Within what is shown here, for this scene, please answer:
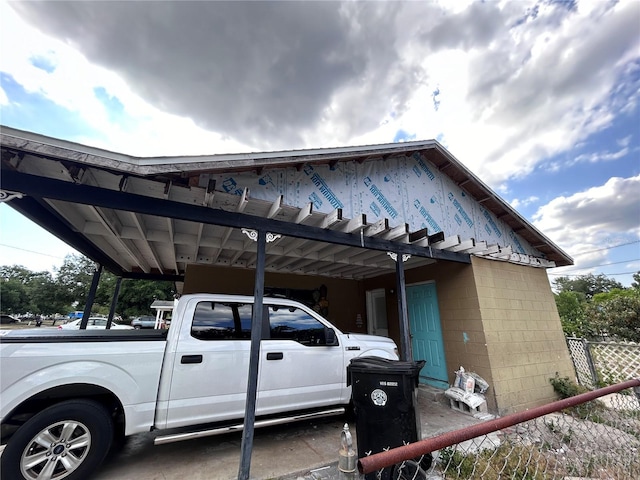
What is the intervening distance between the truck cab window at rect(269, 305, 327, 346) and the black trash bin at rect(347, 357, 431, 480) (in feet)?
3.79

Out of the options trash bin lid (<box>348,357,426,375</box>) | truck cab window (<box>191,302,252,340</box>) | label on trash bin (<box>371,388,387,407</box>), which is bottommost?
label on trash bin (<box>371,388,387,407</box>)

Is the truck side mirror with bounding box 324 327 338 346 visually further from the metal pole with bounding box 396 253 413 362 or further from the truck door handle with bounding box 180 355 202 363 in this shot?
the truck door handle with bounding box 180 355 202 363

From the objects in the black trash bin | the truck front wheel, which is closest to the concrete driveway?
the truck front wheel

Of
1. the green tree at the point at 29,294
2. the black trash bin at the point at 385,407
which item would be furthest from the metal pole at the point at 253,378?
the green tree at the point at 29,294

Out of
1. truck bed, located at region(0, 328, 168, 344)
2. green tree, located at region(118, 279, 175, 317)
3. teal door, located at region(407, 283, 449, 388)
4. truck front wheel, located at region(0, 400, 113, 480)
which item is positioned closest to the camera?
truck front wheel, located at region(0, 400, 113, 480)

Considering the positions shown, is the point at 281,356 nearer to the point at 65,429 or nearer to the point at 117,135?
the point at 65,429

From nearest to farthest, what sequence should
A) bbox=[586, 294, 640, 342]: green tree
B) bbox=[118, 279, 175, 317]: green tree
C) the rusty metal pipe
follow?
the rusty metal pipe → bbox=[586, 294, 640, 342]: green tree → bbox=[118, 279, 175, 317]: green tree

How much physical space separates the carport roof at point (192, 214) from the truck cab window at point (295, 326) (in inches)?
42.3

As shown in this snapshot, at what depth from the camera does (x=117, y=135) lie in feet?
22.0

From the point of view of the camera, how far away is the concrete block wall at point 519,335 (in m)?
4.98

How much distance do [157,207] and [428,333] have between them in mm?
5994

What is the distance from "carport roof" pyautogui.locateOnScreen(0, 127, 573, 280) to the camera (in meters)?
2.50

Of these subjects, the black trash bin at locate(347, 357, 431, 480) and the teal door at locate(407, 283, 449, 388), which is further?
the teal door at locate(407, 283, 449, 388)

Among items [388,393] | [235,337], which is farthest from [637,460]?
[235,337]
